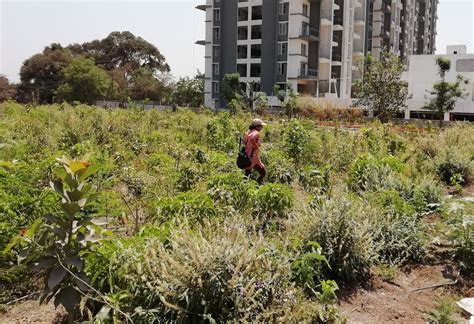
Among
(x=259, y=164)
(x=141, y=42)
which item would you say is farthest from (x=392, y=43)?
(x=259, y=164)

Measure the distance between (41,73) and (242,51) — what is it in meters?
21.7

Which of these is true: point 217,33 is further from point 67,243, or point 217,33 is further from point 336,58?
point 67,243

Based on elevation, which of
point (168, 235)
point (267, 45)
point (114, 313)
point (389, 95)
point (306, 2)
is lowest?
point (114, 313)

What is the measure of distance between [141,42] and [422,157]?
54.4m

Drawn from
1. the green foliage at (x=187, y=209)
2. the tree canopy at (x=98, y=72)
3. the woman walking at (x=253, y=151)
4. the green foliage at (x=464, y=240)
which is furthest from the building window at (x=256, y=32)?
the green foliage at (x=187, y=209)

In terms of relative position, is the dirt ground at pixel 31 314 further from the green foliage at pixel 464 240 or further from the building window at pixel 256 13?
the building window at pixel 256 13

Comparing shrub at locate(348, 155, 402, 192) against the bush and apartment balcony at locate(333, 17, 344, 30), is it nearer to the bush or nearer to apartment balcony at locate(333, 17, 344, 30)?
the bush

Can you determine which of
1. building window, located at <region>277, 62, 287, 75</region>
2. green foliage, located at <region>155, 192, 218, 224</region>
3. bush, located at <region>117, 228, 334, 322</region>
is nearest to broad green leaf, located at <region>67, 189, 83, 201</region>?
bush, located at <region>117, 228, 334, 322</region>

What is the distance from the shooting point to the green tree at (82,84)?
40719mm

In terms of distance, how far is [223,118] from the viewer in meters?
13.4

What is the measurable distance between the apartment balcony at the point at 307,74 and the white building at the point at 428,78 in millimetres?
8837

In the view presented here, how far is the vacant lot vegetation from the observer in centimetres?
325

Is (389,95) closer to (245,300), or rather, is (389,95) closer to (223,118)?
(223,118)

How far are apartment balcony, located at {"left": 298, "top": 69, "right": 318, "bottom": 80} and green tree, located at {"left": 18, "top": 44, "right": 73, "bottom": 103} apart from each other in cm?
2476
